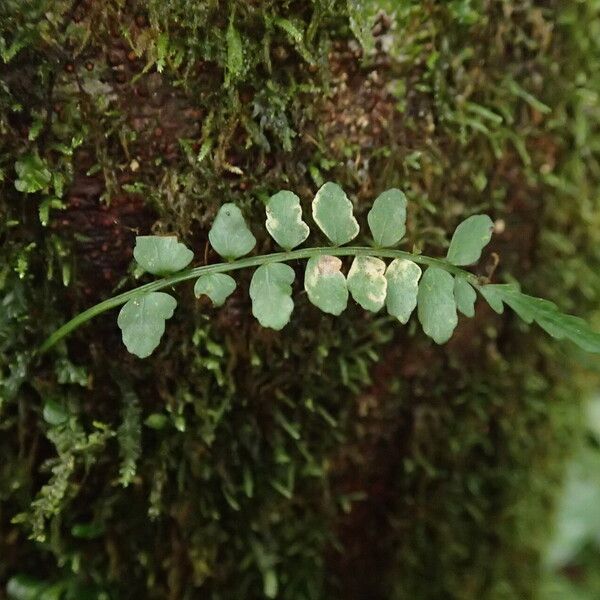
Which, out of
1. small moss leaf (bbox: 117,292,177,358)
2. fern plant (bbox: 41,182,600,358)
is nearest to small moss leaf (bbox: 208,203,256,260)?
fern plant (bbox: 41,182,600,358)

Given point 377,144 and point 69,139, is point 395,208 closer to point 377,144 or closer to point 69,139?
point 377,144

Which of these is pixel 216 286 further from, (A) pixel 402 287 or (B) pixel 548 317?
(B) pixel 548 317

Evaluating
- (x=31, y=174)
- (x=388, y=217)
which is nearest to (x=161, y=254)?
(x=31, y=174)

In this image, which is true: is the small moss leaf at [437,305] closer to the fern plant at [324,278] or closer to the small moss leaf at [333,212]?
the fern plant at [324,278]

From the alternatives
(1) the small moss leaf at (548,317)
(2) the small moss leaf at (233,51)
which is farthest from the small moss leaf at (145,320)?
(1) the small moss leaf at (548,317)

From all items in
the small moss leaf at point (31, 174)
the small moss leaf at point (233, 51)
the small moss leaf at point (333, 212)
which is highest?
the small moss leaf at point (233, 51)

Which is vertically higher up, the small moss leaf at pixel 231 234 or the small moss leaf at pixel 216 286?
the small moss leaf at pixel 231 234
